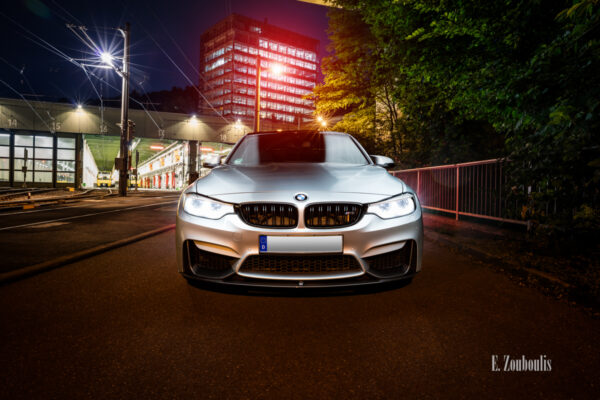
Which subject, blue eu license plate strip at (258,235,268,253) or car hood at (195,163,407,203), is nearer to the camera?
blue eu license plate strip at (258,235,268,253)

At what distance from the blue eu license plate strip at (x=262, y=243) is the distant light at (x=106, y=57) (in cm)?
1973

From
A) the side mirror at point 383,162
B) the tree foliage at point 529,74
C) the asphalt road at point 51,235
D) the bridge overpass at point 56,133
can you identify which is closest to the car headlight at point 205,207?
the side mirror at point 383,162

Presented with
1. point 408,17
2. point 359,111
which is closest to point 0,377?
point 408,17

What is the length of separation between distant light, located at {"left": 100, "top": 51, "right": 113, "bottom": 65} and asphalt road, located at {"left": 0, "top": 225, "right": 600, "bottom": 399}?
1808 centimetres

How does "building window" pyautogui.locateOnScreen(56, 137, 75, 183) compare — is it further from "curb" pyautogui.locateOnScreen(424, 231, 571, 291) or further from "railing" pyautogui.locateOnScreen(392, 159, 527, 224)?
"curb" pyautogui.locateOnScreen(424, 231, 571, 291)

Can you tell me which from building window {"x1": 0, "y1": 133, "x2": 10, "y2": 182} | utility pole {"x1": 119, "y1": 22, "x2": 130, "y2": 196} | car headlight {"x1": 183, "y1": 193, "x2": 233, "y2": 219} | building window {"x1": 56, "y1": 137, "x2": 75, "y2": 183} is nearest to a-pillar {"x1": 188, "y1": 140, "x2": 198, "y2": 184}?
building window {"x1": 56, "y1": 137, "x2": 75, "y2": 183}

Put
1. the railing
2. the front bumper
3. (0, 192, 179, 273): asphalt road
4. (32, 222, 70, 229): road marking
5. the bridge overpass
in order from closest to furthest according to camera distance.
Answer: the front bumper → (0, 192, 179, 273): asphalt road → (32, 222, 70, 229): road marking → the railing → the bridge overpass

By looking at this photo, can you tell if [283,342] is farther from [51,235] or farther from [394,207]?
[51,235]

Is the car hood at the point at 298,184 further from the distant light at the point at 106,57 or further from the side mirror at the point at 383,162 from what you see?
the distant light at the point at 106,57

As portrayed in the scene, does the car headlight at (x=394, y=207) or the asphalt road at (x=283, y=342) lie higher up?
the car headlight at (x=394, y=207)

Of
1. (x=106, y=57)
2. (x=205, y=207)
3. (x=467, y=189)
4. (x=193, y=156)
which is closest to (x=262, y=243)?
(x=205, y=207)

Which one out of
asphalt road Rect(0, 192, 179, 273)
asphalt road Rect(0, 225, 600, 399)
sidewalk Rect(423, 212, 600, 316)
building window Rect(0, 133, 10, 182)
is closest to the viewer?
asphalt road Rect(0, 225, 600, 399)

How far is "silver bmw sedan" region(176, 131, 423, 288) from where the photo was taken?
2.59 meters

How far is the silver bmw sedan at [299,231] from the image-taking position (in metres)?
2.59
